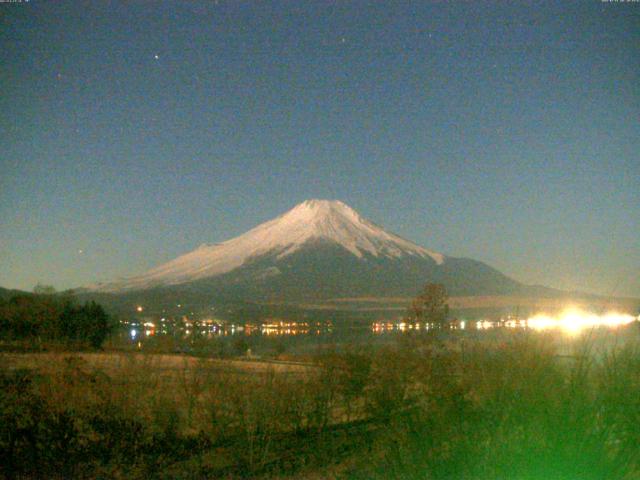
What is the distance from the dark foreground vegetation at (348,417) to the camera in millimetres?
5762

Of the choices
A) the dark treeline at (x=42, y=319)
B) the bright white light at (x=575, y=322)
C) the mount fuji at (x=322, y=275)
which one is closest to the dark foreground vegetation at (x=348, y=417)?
the bright white light at (x=575, y=322)

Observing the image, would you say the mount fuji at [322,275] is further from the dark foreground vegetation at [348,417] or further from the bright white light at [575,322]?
the bright white light at [575,322]

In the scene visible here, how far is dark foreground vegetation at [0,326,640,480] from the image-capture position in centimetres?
576

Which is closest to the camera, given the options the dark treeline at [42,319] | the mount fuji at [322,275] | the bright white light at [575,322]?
the bright white light at [575,322]

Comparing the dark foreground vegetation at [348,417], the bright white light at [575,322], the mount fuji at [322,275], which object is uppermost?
the mount fuji at [322,275]

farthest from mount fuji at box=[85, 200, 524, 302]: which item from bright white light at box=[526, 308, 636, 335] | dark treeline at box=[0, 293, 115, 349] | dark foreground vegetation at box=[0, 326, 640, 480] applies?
bright white light at box=[526, 308, 636, 335]

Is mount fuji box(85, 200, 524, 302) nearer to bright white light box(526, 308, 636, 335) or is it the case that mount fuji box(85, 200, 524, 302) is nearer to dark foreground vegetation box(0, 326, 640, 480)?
dark foreground vegetation box(0, 326, 640, 480)

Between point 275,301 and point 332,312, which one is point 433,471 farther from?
point 275,301

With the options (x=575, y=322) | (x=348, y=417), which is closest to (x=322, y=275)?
(x=348, y=417)

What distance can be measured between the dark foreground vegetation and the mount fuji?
4883 inches

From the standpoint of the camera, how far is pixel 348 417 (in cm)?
1112

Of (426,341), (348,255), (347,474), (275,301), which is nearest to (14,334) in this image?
(426,341)

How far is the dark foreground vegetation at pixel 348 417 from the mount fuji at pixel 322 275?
407 ft

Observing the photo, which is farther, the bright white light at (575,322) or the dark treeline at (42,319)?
the dark treeline at (42,319)
